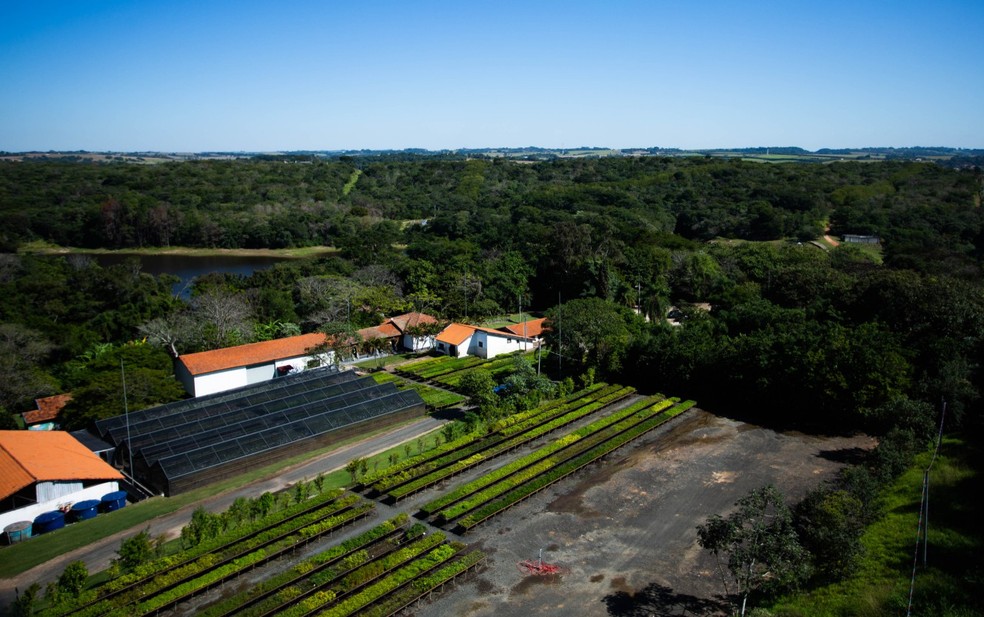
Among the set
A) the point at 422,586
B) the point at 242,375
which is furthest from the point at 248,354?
the point at 422,586

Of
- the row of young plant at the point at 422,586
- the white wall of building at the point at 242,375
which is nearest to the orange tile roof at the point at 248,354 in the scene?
the white wall of building at the point at 242,375

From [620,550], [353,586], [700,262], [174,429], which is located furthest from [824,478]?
[700,262]

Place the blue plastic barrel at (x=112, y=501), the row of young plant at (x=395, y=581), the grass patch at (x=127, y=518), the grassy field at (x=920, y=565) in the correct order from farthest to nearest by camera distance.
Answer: the blue plastic barrel at (x=112, y=501) < the grass patch at (x=127, y=518) < the row of young plant at (x=395, y=581) < the grassy field at (x=920, y=565)

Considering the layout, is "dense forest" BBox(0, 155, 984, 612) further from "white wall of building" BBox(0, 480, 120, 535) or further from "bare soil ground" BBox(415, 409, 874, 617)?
"white wall of building" BBox(0, 480, 120, 535)

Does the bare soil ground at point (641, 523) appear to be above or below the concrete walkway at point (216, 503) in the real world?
above

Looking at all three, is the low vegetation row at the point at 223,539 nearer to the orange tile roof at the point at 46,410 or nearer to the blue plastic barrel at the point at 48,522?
the blue plastic barrel at the point at 48,522

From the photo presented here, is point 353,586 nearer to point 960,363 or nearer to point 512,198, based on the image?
point 960,363
